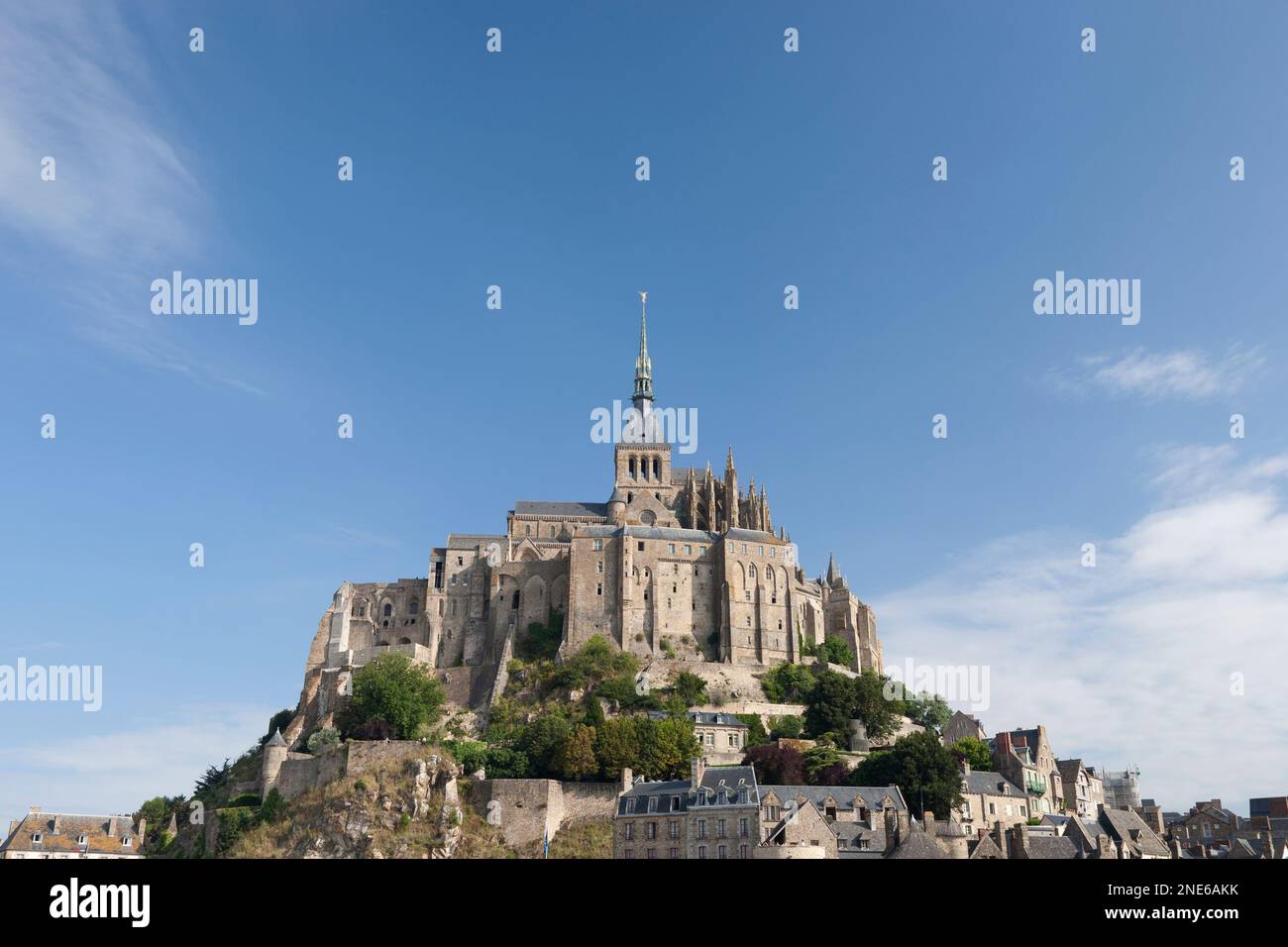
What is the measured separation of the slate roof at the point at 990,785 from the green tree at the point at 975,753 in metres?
2.66

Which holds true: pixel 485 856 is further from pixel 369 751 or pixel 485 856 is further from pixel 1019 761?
pixel 1019 761

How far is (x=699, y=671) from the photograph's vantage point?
94688mm

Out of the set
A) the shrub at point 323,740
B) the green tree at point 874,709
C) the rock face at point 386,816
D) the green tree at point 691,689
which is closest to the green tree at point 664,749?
the rock face at point 386,816

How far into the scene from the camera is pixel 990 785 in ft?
→ 241

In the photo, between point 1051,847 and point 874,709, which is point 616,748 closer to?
point 874,709

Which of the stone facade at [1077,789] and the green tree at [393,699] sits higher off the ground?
the green tree at [393,699]

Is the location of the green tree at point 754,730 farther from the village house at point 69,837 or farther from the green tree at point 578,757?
the village house at point 69,837

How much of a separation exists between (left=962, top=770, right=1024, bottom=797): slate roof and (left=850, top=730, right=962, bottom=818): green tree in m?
2.05

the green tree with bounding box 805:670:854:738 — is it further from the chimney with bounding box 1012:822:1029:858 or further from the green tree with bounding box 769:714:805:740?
the chimney with bounding box 1012:822:1029:858

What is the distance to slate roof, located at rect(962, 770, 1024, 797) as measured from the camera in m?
72.5

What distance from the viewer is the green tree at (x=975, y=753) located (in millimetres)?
78188

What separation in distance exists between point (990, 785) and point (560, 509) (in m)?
53.8
